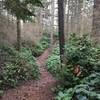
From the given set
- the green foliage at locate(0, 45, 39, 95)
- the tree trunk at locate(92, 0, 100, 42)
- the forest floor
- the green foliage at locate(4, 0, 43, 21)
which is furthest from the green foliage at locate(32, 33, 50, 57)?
the forest floor

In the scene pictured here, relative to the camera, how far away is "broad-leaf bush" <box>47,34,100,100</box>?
20.0 ft

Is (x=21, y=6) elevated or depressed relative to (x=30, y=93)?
elevated

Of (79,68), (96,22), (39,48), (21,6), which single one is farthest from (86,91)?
(39,48)

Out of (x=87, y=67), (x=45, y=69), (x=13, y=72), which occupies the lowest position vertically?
(x=45, y=69)

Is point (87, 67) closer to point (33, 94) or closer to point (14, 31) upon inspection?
point (33, 94)

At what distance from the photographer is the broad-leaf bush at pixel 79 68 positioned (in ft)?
20.0

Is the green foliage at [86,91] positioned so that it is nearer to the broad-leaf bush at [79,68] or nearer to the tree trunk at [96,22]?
the broad-leaf bush at [79,68]

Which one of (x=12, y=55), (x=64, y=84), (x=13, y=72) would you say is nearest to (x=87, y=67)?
(x=64, y=84)

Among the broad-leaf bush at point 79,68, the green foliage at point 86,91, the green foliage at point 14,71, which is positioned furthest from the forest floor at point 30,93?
the green foliage at point 86,91

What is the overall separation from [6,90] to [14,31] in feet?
28.3

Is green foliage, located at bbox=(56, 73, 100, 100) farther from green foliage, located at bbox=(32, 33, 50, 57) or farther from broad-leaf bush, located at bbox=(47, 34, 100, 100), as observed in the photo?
green foliage, located at bbox=(32, 33, 50, 57)

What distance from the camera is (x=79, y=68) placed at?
700 centimetres

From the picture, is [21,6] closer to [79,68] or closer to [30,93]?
[30,93]

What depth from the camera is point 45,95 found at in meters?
7.21
